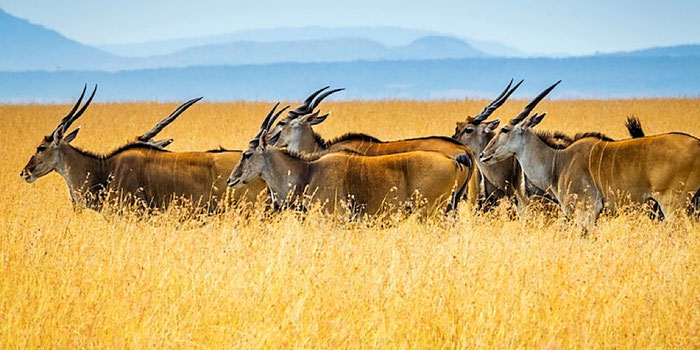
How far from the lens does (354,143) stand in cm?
1102

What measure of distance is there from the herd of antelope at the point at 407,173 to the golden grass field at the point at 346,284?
0.29 meters

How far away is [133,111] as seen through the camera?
34812mm

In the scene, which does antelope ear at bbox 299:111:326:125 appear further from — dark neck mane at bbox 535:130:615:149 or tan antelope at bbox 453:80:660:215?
dark neck mane at bbox 535:130:615:149

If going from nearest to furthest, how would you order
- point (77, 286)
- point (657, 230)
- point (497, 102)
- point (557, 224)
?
point (77, 286)
point (657, 230)
point (557, 224)
point (497, 102)

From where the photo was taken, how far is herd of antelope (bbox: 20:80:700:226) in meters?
9.43

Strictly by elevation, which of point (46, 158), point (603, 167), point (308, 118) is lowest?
point (46, 158)

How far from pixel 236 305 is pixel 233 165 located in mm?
4380

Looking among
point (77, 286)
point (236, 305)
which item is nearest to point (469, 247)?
point (236, 305)

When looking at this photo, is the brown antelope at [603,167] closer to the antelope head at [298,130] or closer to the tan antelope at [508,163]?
the tan antelope at [508,163]

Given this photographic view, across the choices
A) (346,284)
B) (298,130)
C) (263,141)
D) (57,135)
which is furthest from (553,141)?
(57,135)

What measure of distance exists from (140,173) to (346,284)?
15.0 ft

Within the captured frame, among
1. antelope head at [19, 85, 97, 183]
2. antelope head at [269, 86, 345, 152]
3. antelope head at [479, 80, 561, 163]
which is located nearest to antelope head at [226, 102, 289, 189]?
antelope head at [19, 85, 97, 183]

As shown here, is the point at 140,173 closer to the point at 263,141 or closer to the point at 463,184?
the point at 263,141

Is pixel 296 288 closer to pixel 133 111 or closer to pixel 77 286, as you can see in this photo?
pixel 77 286
